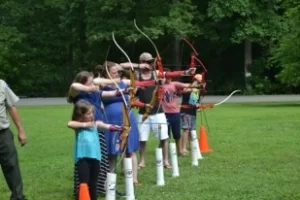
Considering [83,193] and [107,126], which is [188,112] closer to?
[107,126]

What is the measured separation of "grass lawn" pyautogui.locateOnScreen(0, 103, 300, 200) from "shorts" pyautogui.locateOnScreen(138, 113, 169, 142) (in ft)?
1.89

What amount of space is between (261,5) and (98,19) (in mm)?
9986

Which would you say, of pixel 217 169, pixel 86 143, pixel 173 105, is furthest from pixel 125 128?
pixel 173 105

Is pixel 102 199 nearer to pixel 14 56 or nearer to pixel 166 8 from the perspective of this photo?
pixel 166 8

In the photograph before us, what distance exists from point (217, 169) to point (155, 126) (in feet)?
3.84

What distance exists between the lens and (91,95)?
8.15 meters

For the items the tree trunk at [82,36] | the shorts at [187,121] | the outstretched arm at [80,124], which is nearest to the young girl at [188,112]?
the shorts at [187,121]

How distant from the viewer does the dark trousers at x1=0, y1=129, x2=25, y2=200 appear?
747cm

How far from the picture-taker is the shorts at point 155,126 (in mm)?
10125

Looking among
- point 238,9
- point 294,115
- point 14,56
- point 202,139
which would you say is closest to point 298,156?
point 202,139

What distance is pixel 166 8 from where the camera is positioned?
4159 centimetres

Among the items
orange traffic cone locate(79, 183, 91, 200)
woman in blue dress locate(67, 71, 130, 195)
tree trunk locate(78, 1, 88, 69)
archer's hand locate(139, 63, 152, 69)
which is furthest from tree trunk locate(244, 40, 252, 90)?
orange traffic cone locate(79, 183, 91, 200)

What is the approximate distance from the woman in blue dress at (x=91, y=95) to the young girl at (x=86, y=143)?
304 mm

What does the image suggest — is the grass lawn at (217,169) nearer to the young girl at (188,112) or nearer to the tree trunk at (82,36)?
the young girl at (188,112)
